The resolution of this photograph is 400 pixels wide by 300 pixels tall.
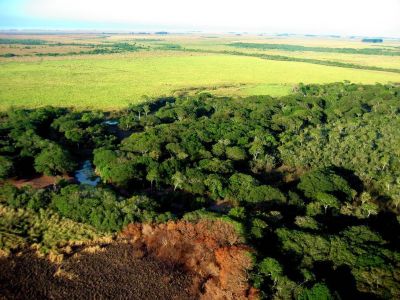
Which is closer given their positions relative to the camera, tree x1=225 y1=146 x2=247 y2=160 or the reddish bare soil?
the reddish bare soil

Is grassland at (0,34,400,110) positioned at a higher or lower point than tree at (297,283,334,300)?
lower

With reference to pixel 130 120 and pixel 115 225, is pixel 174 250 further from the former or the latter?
pixel 130 120

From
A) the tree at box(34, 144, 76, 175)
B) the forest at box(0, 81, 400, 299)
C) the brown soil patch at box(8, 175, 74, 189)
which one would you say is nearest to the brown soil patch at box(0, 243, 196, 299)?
the forest at box(0, 81, 400, 299)

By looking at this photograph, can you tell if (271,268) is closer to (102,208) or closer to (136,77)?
(102,208)

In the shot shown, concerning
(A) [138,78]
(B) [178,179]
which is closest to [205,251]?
(B) [178,179]

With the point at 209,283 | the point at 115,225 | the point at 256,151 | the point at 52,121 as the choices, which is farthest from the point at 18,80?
the point at 209,283

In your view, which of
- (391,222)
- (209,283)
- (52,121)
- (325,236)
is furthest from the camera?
(52,121)

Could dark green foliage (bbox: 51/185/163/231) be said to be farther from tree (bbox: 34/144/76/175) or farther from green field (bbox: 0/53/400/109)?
green field (bbox: 0/53/400/109)
